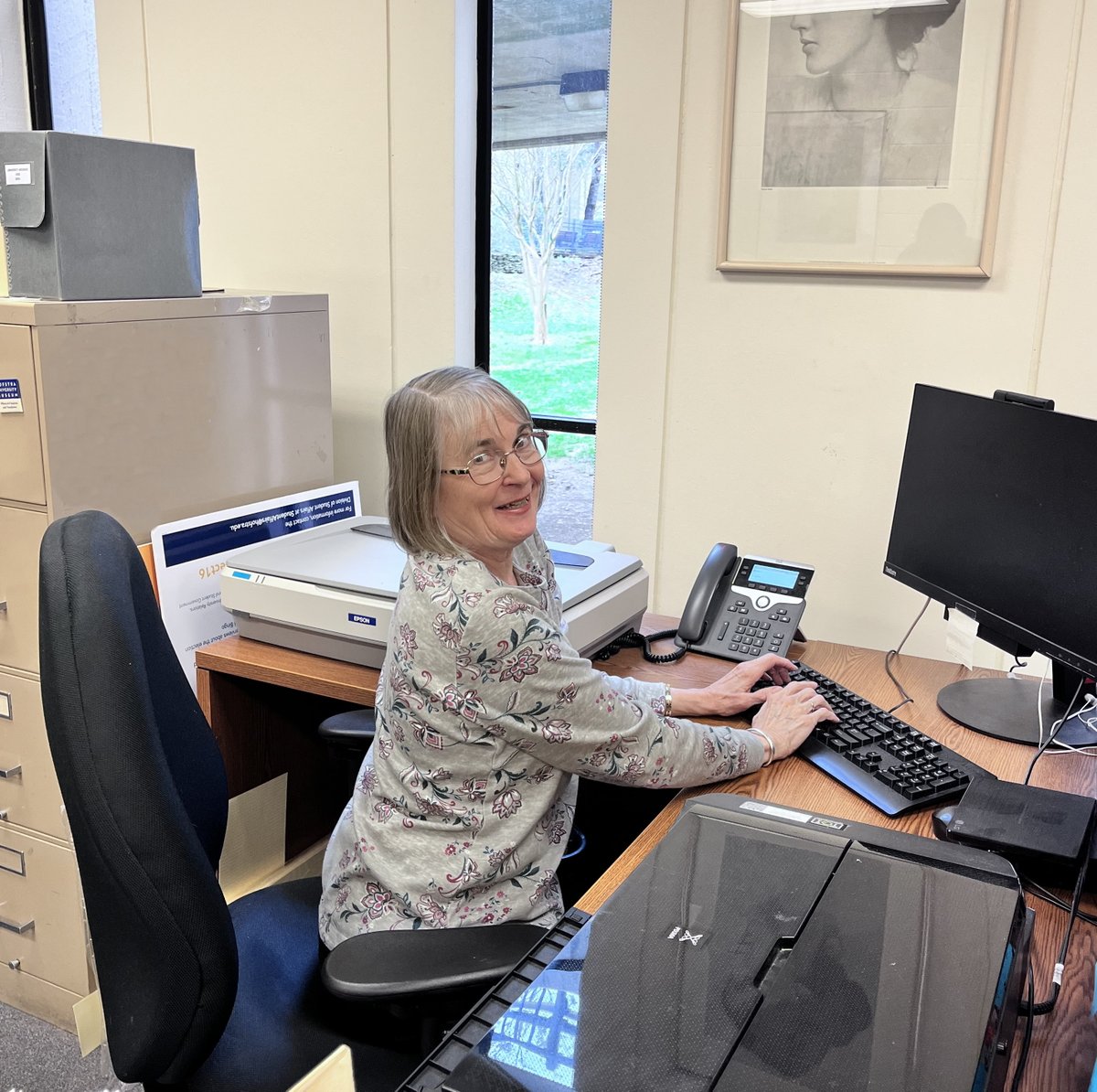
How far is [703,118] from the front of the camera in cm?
206

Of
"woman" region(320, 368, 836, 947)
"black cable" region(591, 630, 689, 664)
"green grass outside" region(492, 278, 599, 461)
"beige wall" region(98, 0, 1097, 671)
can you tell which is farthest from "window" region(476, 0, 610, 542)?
"woman" region(320, 368, 836, 947)

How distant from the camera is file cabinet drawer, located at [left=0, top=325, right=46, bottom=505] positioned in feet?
5.67

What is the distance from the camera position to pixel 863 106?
1.91 m

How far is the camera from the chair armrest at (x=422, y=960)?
1074mm

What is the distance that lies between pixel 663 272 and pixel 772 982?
5.26ft

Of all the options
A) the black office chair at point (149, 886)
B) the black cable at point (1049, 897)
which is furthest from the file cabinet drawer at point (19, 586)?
the black cable at point (1049, 897)

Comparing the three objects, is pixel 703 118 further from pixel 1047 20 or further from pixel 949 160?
pixel 1047 20

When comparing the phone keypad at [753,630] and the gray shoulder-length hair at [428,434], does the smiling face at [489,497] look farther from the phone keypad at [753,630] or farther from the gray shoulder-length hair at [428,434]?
the phone keypad at [753,630]

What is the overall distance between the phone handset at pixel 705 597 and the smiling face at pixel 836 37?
89cm

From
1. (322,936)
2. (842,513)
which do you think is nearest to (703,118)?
(842,513)

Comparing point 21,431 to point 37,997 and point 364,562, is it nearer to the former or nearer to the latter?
point 364,562

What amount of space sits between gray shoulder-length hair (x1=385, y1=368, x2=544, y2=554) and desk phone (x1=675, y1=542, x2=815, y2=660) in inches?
23.6

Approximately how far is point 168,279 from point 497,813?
4.11ft

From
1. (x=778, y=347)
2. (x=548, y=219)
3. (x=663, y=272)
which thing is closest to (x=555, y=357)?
(x=548, y=219)
